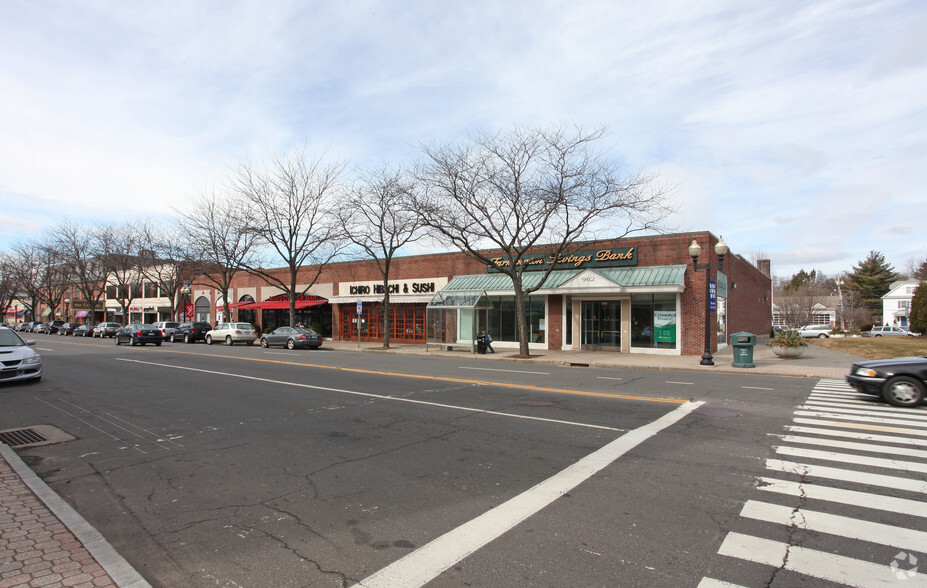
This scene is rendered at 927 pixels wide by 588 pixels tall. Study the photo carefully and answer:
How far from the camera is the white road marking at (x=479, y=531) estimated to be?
3.50 m

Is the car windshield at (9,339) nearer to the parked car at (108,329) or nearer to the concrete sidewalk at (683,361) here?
the concrete sidewalk at (683,361)

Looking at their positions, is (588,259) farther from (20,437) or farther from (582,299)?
(20,437)

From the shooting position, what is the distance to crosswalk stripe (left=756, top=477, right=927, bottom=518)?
4648 millimetres

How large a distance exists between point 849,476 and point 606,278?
17.7 metres

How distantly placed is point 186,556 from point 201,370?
14.1 m

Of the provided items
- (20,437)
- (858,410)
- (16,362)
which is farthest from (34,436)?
(858,410)

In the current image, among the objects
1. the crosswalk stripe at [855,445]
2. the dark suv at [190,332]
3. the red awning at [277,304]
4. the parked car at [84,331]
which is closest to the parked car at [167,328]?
the dark suv at [190,332]

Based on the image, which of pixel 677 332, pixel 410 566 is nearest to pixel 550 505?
pixel 410 566

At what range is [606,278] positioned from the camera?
75.2ft

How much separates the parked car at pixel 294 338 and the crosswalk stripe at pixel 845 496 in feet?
86.6

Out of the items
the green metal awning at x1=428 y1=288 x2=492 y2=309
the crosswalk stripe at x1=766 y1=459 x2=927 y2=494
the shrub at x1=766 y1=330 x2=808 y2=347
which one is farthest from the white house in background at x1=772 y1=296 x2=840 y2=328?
the crosswalk stripe at x1=766 y1=459 x2=927 y2=494

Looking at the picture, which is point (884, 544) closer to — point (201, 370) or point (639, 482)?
point (639, 482)

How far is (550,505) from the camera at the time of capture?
4.77m

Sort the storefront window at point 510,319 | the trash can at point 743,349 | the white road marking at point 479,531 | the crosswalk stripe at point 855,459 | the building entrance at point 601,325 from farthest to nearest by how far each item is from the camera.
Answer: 1. the storefront window at point 510,319
2. the building entrance at point 601,325
3. the trash can at point 743,349
4. the crosswalk stripe at point 855,459
5. the white road marking at point 479,531
